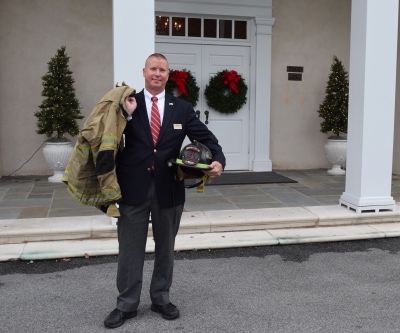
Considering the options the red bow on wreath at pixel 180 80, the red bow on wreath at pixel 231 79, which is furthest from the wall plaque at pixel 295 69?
the red bow on wreath at pixel 180 80

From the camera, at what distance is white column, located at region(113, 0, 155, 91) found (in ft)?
17.2

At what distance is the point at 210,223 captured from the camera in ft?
18.4

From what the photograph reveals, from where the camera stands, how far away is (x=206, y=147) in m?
3.31

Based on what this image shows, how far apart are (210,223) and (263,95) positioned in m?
4.51

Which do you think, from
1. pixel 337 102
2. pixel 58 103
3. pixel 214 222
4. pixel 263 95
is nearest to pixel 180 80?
pixel 263 95

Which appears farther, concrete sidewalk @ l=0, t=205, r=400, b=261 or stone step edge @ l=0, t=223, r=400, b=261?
concrete sidewalk @ l=0, t=205, r=400, b=261

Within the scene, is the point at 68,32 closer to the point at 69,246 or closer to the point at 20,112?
the point at 20,112

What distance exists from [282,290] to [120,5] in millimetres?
3330

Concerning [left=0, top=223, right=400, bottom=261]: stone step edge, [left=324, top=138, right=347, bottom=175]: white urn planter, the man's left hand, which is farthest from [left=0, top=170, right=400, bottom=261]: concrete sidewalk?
the man's left hand

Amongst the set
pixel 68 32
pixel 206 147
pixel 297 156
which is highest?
pixel 68 32

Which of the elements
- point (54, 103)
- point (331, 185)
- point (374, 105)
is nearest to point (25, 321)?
point (374, 105)

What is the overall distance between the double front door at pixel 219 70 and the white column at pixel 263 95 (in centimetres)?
20

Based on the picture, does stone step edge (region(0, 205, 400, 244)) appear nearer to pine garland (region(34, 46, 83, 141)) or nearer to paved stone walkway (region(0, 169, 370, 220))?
paved stone walkway (region(0, 169, 370, 220))

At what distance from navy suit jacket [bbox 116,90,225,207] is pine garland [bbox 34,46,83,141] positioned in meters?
5.05
